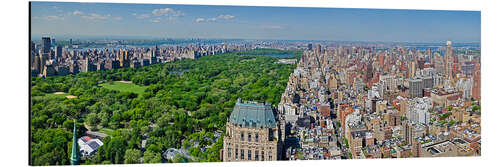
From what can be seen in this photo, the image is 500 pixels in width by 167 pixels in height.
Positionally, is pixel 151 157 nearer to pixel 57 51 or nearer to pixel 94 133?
pixel 94 133

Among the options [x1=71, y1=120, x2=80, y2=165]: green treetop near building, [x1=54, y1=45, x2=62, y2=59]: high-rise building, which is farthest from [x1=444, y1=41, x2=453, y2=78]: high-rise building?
[x1=54, y1=45, x2=62, y2=59]: high-rise building

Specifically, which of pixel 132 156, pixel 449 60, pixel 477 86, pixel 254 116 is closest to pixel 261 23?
pixel 254 116

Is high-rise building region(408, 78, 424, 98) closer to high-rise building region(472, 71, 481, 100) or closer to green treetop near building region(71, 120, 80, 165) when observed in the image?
high-rise building region(472, 71, 481, 100)

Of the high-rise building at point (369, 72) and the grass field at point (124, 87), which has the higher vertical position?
the high-rise building at point (369, 72)

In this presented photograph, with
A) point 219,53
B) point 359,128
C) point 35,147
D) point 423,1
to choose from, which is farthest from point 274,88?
point 35,147

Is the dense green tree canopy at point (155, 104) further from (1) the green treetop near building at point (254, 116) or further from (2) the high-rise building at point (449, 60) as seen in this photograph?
(2) the high-rise building at point (449, 60)

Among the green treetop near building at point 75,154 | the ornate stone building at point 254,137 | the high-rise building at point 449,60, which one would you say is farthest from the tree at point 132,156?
the high-rise building at point 449,60

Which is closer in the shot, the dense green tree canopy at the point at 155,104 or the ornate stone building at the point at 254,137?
the dense green tree canopy at the point at 155,104
